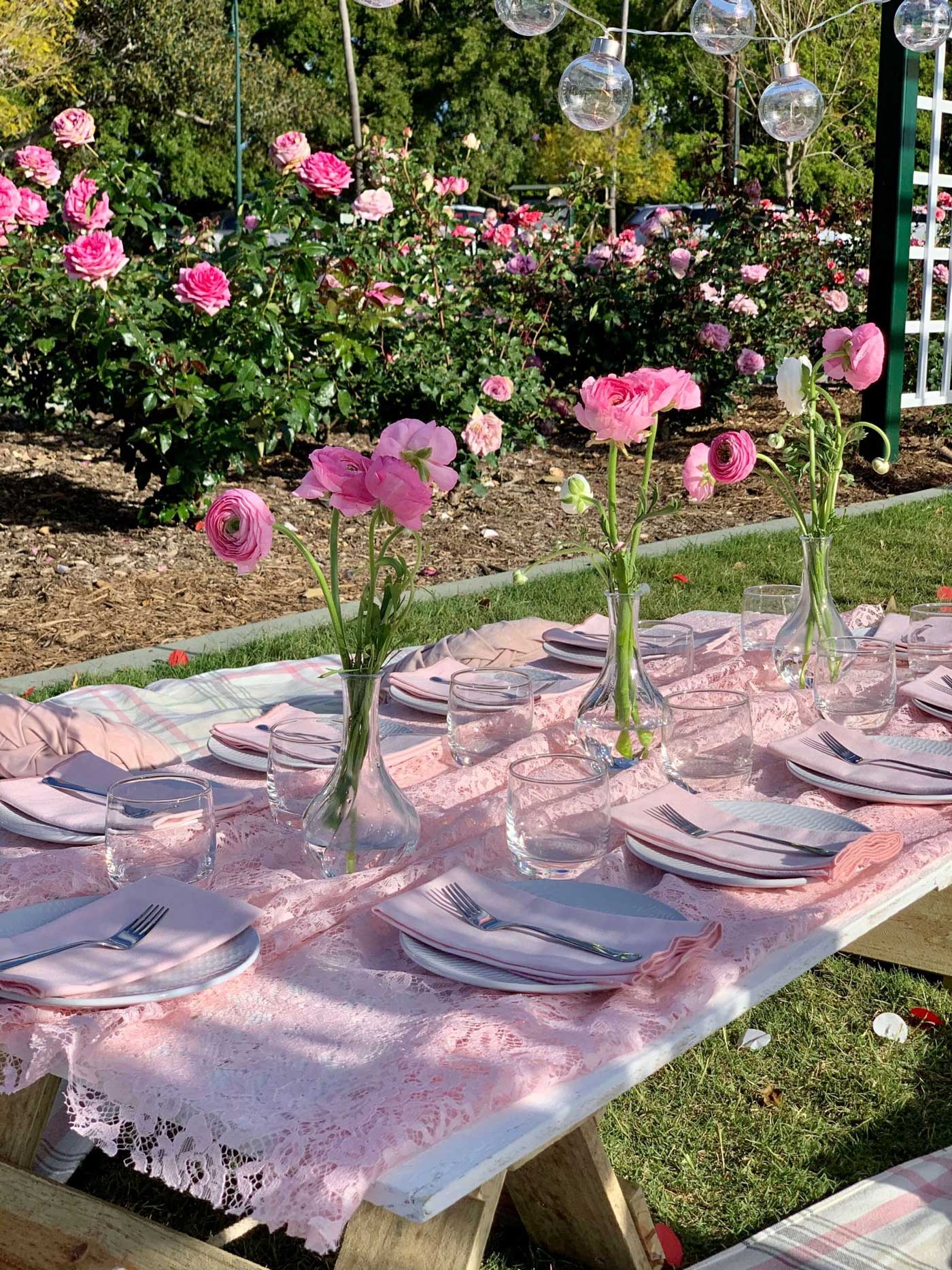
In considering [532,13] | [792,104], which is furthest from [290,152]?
[792,104]

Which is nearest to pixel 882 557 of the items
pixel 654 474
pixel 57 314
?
pixel 654 474

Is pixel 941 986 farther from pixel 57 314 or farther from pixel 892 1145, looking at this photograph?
pixel 57 314

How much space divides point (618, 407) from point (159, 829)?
931 millimetres

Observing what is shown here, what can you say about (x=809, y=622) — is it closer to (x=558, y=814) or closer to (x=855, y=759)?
(x=855, y=759)

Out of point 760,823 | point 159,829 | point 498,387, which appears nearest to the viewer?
point 159,829

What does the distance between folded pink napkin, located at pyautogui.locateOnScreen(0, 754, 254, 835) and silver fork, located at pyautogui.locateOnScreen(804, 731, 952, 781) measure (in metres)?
0.93

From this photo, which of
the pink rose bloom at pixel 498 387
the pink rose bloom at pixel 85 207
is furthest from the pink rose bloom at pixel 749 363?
the pink rose bloom at pixel 85 207

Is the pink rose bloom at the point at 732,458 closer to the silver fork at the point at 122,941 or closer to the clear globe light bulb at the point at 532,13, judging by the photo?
the silver fork at the point at 122,941

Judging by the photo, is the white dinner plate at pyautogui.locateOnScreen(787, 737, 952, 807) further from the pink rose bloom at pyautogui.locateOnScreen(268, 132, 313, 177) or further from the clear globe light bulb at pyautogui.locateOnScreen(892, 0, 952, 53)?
the pink rose bloom at pyautogui.locateOnScreen(268, 132, 313, 177)

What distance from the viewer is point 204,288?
551 cm

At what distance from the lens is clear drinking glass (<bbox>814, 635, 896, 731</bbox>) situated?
7.55 feet

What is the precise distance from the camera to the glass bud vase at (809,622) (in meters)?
2.49

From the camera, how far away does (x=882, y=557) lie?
6445 millimetres

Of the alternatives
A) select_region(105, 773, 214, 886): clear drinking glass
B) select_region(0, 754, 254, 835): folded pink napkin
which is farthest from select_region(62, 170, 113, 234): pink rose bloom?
select_region(105, 773, 214, 886): clear drinking glass
